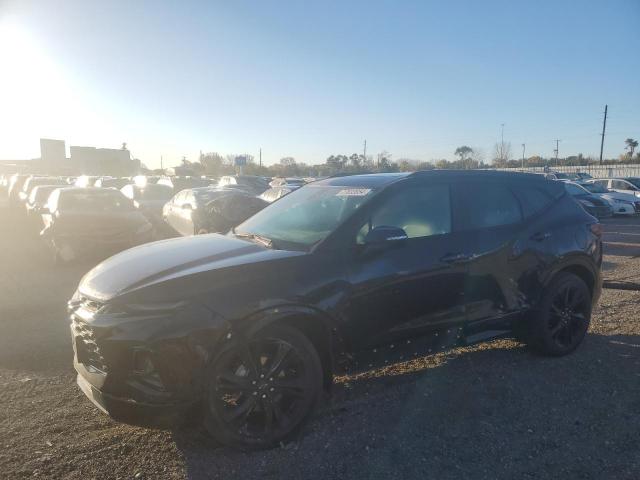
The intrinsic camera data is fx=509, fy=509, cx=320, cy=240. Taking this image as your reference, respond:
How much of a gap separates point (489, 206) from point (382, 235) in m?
1.45

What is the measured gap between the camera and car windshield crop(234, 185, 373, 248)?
3949 mm

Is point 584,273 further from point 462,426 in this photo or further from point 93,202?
point 93,202

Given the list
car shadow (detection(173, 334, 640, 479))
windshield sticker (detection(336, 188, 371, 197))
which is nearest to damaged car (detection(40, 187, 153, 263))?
windshield sticker (detection(336, 188, 371, 197))

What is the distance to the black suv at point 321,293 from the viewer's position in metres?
3.07

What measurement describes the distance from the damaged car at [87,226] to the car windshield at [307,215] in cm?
611

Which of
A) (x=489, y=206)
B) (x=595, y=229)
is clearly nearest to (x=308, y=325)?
(x=489, y=206)

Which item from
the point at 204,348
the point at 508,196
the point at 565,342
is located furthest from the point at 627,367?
the point at 204,348

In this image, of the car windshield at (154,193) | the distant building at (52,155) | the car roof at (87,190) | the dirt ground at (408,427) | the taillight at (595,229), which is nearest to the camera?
the dirt ground at (408,427)

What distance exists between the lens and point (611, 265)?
31.9 feet

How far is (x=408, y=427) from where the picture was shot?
3590 mm

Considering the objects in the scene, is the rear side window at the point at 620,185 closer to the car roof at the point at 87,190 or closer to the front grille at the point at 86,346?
the car roof at the point at 87,190

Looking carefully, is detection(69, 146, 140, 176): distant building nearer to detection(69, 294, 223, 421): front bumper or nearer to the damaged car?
the damaged car

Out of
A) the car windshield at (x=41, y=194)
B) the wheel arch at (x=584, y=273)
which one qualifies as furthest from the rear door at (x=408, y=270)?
the car windshield at (x=41, y=194)

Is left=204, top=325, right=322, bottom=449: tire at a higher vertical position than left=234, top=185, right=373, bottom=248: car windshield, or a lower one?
lower
